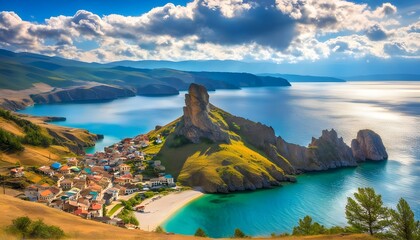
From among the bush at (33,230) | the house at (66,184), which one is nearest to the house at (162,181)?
the house at (66,184)

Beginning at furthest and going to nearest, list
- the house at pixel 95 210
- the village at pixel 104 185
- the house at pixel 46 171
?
the house at pixel 46 171 → the village at pixel 104 185 → the house at pixel 95 210

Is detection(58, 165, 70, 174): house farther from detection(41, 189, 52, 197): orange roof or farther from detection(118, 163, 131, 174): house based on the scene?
detection(41, 189, 52, 197): orange roof

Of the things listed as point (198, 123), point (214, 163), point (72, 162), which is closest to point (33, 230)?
point (214, 163)

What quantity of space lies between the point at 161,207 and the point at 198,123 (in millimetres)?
55986

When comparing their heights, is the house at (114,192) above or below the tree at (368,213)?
below

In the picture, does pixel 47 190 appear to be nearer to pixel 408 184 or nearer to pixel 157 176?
pixel 157 176

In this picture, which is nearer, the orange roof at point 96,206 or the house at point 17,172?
the orange roof at point 96,206

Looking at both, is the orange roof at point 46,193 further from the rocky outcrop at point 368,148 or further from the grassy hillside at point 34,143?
the rocky outcrop at point 368,148

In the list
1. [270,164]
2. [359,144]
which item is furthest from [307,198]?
[359,144]

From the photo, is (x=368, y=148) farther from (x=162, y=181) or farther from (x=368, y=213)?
(x=368, y=213)

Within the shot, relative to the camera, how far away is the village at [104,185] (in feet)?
259

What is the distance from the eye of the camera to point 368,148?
14862 centimetres

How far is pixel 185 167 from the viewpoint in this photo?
120 meters

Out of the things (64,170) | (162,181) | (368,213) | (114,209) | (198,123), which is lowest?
(114,209)
